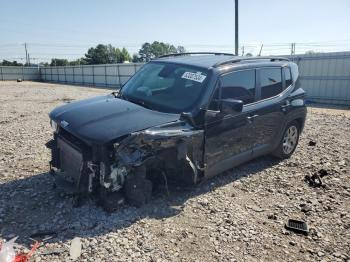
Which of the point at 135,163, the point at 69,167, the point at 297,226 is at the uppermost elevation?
the point at 135,163

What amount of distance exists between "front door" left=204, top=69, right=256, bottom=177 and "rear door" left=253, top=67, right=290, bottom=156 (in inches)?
7.2

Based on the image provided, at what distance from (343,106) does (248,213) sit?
1329cm

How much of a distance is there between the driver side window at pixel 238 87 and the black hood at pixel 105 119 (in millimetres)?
805

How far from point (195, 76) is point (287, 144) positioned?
2714 mm

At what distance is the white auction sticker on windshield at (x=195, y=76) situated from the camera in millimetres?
4555

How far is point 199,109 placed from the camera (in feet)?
14.1

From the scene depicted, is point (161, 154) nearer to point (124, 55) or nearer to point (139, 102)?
point (139, 102)

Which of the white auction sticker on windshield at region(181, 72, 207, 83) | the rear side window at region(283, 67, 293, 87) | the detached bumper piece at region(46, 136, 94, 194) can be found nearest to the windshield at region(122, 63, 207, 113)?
the white auction sticker on windshield at region(181, 72, 207, 83)

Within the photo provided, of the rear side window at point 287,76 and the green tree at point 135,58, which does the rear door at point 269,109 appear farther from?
the green tree at point 135,58

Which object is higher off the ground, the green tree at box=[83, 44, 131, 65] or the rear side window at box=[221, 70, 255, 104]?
the green tree at box=[83, 44, 131, 65]

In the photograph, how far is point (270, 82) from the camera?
559 centimetres

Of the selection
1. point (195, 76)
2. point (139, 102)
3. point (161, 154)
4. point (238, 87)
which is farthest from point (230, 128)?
point (139, 102)

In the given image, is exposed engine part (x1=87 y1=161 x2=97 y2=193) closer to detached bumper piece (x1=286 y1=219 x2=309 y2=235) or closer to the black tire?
detached bumper piece (x1=286 y1=219 x2=309 y2=235)

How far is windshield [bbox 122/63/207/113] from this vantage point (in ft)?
Answer: 14.6
